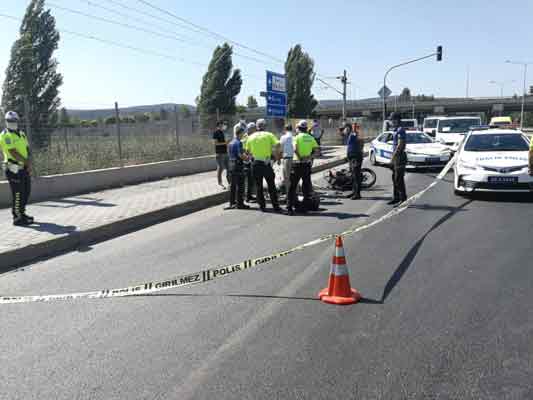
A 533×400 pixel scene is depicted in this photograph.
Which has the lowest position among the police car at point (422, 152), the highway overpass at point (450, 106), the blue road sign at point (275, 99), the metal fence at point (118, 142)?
the police car at point (422, 152)

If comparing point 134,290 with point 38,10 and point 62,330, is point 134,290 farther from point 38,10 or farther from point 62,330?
point 38,10

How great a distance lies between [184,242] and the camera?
7266mm

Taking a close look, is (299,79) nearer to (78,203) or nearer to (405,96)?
(78,203)

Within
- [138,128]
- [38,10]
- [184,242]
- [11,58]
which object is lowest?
[184,242]

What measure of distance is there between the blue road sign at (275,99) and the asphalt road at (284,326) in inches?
508

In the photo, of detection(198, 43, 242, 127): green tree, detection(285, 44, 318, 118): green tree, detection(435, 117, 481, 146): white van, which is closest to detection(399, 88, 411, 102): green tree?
detection(285, 44, 318, 118): green tree

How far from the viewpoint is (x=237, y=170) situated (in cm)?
1023

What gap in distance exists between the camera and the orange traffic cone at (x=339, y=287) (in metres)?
4.46

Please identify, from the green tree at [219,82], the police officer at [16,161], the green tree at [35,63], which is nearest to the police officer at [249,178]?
the police officer at [16,161]

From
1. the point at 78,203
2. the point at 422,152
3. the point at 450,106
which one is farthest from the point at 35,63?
the point at 450,106

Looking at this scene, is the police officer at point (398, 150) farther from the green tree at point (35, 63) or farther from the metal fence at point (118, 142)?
the green tree at point (35, 63)

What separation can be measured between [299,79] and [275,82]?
161 feet

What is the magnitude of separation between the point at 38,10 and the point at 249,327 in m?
35.3

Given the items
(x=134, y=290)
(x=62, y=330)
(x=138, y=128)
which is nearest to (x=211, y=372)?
(x=62, y=330)
